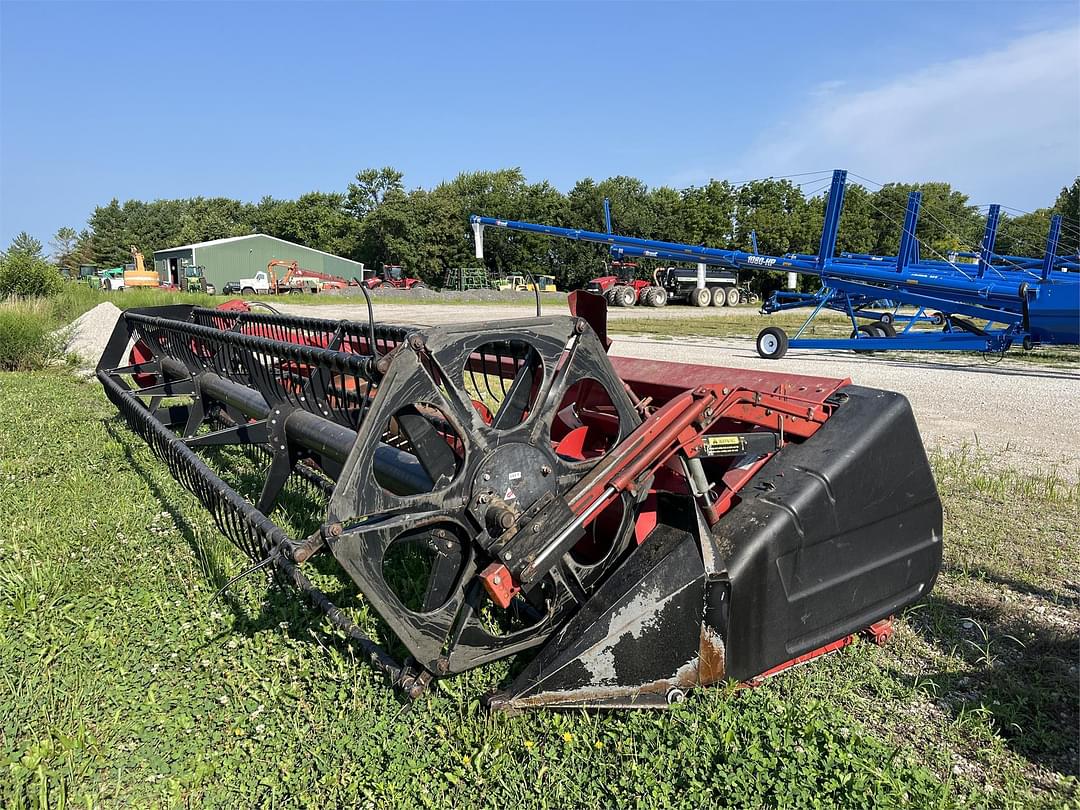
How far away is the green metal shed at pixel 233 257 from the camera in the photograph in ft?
169

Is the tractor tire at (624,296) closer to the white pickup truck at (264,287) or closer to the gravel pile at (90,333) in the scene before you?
the white pickup truck at (264,287)

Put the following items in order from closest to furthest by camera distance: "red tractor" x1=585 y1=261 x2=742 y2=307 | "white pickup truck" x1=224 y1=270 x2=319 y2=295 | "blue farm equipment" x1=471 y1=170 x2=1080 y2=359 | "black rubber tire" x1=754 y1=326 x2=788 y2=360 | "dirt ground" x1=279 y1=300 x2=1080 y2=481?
"dirt ground" x1=279 y1=300 x2=1080 y2=481
"blue farm equipment" x1=471 y1=170 x2=1080 y2=359
"black rubber tire" x1=754 y1=326 x2=788 y2=360
"red tractor" x1=585 y1=261 x2=742 y2=307
"white pickup truck" x1=224 y1=270 x2=319 y2=295

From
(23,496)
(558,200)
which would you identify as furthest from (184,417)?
(558,200)

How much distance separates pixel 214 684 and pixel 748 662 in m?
2.01

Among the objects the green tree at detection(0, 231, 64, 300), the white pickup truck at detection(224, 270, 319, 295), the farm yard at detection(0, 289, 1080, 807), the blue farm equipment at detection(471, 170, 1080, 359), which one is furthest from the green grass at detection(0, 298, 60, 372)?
the white pickup truck at detection(224, 270, 319, 295)

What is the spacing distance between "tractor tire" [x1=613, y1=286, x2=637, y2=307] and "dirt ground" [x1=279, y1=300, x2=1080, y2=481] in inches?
713

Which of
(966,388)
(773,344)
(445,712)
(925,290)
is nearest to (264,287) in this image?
(773,344)

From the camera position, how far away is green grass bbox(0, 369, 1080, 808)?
7.42 feet

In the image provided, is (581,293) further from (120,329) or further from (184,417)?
(120,329)

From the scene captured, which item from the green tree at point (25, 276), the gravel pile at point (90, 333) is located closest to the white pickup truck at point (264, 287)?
the green tree at point (25, 276)

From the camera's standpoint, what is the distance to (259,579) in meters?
3.75

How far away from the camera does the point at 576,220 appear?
5519 cm

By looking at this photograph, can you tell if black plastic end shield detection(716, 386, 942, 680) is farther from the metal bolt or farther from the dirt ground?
the dirt ground

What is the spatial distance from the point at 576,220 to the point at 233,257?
24.9 m
